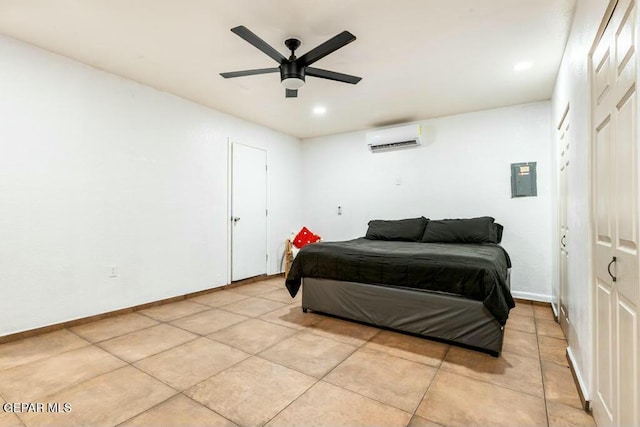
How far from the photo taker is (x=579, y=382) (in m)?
1.86

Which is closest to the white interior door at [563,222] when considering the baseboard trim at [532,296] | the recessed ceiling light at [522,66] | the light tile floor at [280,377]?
the light tile floor at [280,377]

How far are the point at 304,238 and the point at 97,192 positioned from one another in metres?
3.07

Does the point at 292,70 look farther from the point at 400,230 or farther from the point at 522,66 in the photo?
the point at 400,230

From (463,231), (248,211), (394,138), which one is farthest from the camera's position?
(248,211)

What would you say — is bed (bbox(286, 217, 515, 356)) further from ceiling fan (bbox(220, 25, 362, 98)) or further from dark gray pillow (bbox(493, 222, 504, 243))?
ceiling fan (bbox(220, 25, 362, 98))

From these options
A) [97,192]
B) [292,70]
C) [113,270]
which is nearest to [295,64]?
[292,70]

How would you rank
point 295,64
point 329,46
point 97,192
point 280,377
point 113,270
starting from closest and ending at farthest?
point 280,377
point 329,46
point 295,64
point 97,192
point 113,270

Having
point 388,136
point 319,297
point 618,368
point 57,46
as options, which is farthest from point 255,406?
point 388,136

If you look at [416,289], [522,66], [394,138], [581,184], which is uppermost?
[522,66]

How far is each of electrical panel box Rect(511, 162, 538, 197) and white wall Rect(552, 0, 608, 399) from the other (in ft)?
5.56

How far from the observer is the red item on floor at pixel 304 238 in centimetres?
531

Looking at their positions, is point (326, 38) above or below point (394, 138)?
above

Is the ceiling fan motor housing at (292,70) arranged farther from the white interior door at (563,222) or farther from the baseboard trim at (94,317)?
the baseboard trim at (94,317)

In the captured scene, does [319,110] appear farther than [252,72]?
Yes
